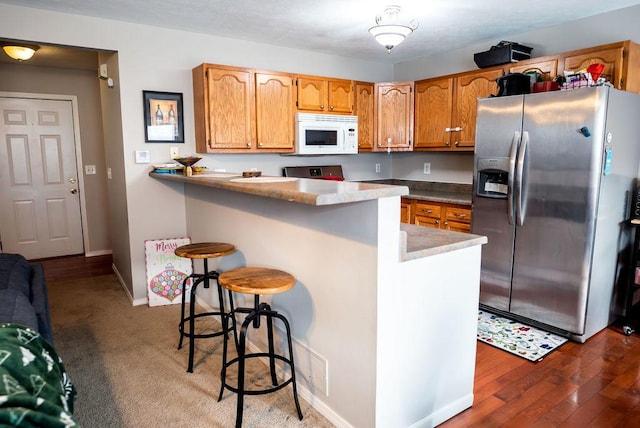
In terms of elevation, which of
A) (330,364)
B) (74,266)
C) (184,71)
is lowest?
(74,266)

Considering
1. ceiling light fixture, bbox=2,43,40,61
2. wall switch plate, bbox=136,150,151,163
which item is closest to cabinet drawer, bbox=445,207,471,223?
wall switch plate, bbox=136,150,151,163

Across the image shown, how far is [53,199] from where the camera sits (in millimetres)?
5270

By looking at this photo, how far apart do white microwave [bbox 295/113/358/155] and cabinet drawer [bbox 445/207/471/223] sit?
3.91 feet

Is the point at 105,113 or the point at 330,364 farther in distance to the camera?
the point at 105,113

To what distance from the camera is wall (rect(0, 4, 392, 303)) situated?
3.18 metres

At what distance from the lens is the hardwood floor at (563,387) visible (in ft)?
6.73

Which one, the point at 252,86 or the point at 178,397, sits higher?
the point at 252,86

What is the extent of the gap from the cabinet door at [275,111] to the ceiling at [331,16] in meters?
0.41

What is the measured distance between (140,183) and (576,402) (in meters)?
3.48

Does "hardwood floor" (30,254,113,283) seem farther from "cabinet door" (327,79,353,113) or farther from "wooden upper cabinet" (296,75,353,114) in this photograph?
"cabinet door" (327,79,353,113)

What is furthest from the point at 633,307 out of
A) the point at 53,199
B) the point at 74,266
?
the point at 53,199

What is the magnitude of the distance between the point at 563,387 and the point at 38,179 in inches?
230

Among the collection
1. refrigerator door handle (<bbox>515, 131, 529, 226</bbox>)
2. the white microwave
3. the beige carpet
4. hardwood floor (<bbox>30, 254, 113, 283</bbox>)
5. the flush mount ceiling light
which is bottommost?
hardwood floor (<bbox>30, 254, 113, 283</bbox>)

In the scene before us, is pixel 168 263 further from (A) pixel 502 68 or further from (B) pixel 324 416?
(A) pixel 502 68
